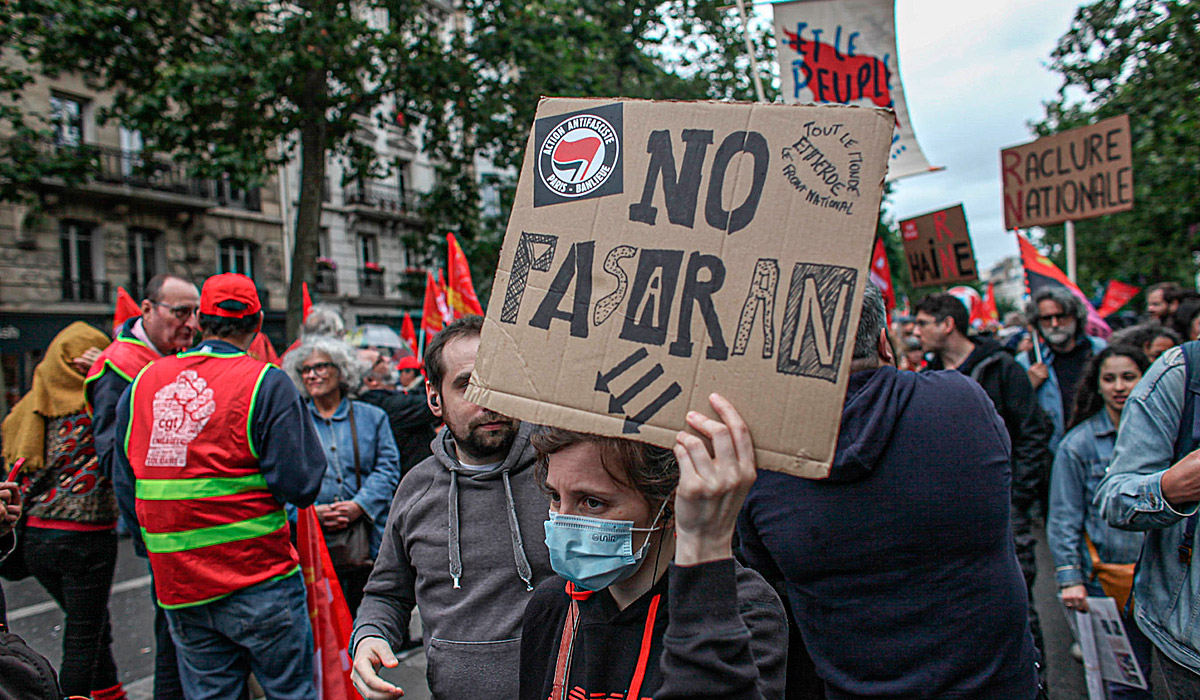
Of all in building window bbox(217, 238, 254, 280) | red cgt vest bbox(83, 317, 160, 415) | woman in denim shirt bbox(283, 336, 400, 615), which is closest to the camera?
red cgt vest bbox(83, 317, 160, 415)

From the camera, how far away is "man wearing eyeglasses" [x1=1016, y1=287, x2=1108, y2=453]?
531 centimetres

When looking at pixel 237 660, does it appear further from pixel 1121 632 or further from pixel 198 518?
pixel 1121 632

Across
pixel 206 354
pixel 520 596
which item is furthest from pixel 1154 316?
pixel 206 354

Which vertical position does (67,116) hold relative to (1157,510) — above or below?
above

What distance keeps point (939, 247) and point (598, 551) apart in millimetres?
6414

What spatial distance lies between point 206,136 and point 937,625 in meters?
12.7

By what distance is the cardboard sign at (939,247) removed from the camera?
22.2 ft

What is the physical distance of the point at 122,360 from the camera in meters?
3.74

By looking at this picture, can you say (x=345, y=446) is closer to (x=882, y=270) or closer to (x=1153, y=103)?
(x=882, y=270)

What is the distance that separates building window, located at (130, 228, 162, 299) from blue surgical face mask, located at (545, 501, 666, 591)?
872 inches

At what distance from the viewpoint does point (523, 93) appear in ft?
A: 42.0

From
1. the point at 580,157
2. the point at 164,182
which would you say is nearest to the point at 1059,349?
the point at 580,157

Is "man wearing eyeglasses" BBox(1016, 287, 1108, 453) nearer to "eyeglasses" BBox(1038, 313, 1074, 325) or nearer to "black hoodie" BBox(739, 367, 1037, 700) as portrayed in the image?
"eyeglasses" BBox(1038, 313, 1074, 325)

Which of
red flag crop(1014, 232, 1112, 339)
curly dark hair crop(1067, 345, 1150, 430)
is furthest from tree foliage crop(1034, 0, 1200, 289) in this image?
curly dark hair crop(1067, 345, 1150, 430)
